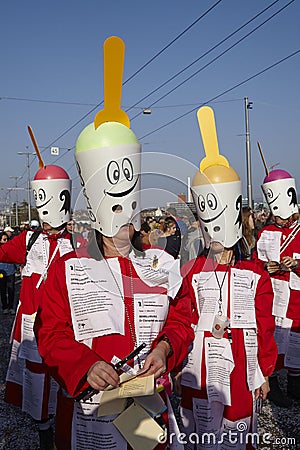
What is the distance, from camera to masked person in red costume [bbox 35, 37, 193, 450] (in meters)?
1.85

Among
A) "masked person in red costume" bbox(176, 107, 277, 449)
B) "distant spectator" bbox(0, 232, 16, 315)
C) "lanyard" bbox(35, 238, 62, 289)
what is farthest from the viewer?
"distant spectator" bbox(0, 232, 16, 315)

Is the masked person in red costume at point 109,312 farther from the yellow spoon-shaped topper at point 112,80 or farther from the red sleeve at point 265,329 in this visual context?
the red sleeve at point 265,329

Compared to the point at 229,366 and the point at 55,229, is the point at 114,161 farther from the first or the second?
the point at 55,229

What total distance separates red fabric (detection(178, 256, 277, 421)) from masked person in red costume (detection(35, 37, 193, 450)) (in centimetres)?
54

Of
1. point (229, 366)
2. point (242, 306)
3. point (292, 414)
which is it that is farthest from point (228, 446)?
point (292, 414)

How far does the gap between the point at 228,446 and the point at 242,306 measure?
28.9 inches

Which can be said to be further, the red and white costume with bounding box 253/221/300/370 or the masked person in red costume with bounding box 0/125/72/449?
the red and white costume with bounding box 253/221/300/370

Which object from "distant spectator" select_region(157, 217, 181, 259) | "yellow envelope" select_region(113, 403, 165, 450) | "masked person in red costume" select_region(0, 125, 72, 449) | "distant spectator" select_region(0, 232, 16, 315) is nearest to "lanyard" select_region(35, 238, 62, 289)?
"masked person in red costume" select_region(0, 125, 72, 449)

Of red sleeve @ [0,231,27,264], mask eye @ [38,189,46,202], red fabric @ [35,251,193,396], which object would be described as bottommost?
red fabric @ [35,251,193,396]

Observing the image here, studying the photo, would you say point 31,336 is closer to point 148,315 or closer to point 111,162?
point 148,315

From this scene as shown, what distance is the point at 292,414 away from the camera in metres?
4.29

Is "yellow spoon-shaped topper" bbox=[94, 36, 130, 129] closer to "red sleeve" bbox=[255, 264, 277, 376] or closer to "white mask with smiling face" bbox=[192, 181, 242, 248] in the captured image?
"white mask with smiling face" bbox=[192, 181, 242, 248]

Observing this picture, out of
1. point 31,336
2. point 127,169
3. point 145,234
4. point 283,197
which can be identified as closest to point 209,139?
point 145,234

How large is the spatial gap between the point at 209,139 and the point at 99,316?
124 cm
